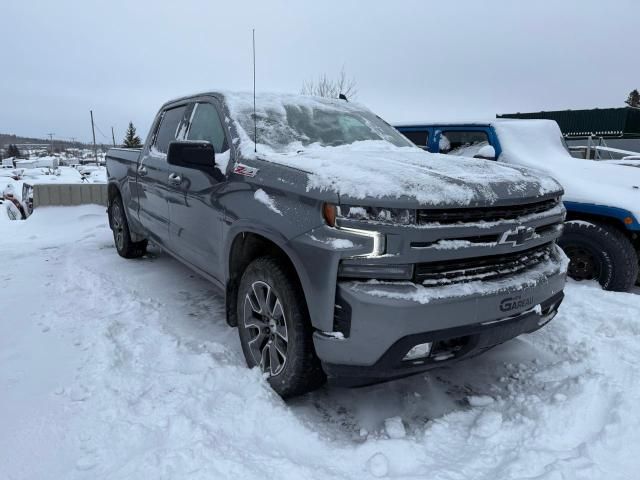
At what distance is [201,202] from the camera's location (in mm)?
3256


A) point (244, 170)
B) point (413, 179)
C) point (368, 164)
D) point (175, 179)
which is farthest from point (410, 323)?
point (175, 179)

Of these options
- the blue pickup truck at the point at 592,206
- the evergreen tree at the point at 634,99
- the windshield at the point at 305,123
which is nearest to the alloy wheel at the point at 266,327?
the windshield at the point at 305,123

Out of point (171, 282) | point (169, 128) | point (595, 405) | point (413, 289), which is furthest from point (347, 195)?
point (171, 282)

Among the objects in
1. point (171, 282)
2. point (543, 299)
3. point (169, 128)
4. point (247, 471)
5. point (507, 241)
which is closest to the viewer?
point (247, 471)

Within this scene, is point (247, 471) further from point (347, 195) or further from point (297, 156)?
point (297, 156)

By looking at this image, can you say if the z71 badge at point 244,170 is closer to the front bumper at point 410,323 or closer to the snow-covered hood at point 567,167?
the front bumper at point 410,323

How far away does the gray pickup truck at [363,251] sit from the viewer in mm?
2066

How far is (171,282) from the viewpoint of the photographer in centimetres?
473

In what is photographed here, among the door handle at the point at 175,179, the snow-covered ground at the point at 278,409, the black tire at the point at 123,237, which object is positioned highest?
the door handle at the point at 175,179

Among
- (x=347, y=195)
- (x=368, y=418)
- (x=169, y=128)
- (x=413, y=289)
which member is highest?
(x=169, y=128)

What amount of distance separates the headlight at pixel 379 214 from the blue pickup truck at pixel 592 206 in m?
2.99

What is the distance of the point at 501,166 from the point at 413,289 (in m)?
1.29

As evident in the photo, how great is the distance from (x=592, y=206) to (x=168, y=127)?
4.11 meters

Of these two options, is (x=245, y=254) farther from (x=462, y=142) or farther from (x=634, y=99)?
(x=634, y=99)
